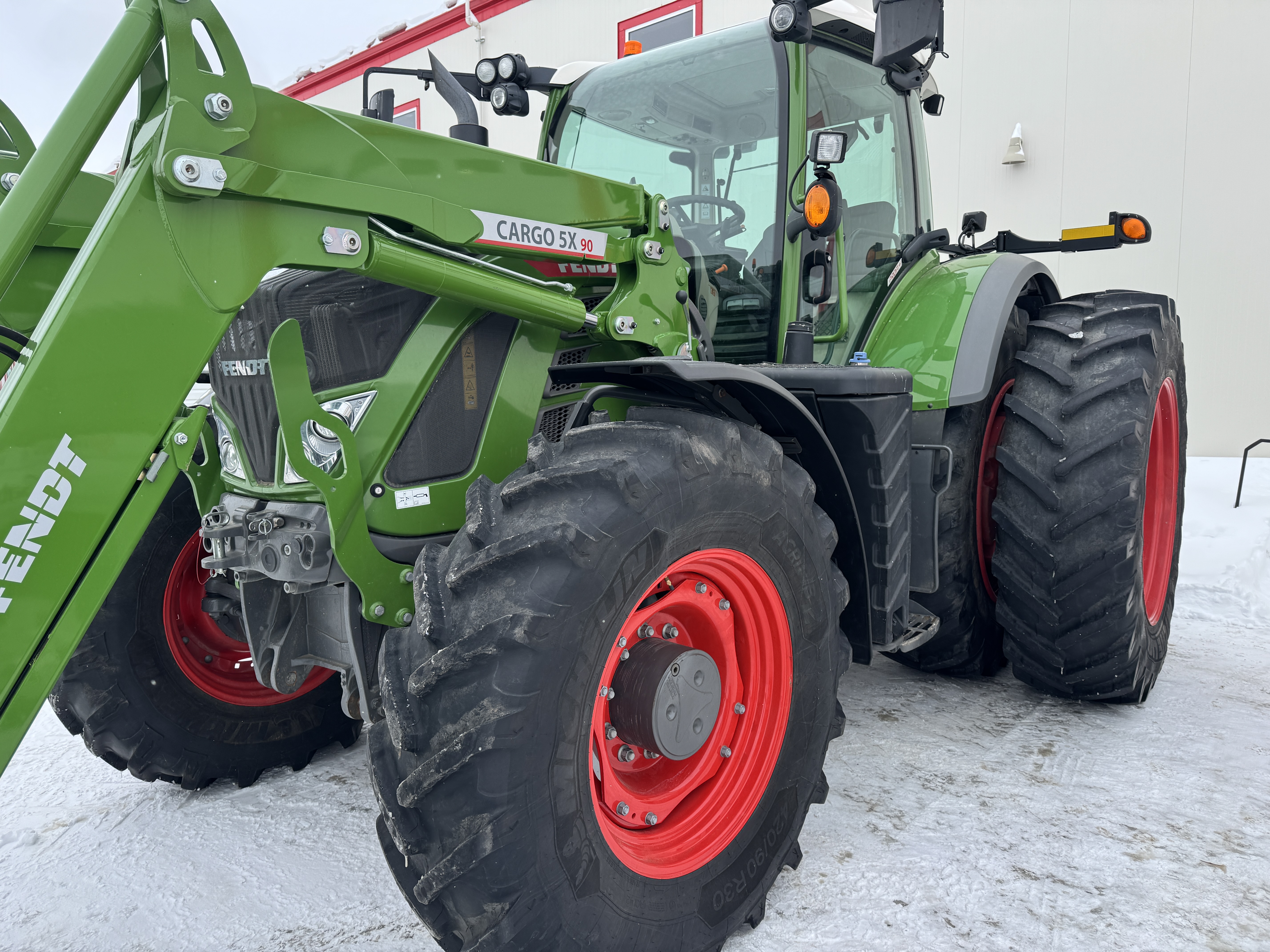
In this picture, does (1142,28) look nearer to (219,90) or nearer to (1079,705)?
(1079,705)

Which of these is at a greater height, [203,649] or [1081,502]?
[1081,502]

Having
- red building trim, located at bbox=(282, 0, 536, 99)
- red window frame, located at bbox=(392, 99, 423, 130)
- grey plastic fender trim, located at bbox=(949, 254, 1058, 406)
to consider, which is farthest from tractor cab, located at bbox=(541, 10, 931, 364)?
red window frame, located at bbox=(392, 99, 423, 130)

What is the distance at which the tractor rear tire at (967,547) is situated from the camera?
10.2ft

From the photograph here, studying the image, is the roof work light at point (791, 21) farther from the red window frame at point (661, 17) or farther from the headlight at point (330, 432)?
the red window frame at point (661, 17)

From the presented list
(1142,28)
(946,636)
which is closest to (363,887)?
(946,636)

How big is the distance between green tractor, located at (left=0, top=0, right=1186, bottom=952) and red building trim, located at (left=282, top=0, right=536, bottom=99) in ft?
20.3

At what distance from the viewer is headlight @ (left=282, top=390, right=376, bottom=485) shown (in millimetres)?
1940

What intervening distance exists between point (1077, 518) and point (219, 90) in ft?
8.62

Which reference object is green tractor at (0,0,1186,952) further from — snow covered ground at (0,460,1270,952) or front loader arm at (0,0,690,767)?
snow covered ground at (0,460,1270,952)

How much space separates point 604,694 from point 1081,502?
1.88m

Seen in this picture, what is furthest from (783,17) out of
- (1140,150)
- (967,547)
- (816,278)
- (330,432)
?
(1140,150)

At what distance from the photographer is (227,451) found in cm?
226

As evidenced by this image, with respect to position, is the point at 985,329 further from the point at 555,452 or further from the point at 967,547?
→ the point at 555,452

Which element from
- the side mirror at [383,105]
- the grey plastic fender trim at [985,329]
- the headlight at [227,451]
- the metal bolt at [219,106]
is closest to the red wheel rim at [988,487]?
the grey plastic fender trim at [985,329]
